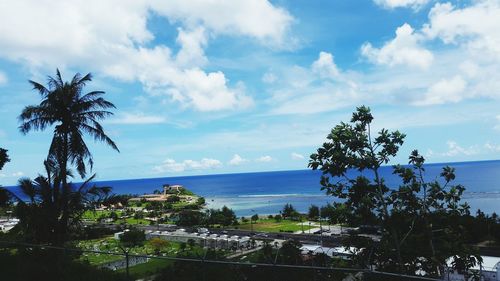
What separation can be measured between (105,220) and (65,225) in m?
92.7

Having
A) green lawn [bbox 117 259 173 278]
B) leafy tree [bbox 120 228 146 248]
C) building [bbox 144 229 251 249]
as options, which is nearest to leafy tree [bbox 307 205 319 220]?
building [bbox 144 229 251 249]

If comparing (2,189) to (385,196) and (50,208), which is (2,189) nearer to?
(50,208)

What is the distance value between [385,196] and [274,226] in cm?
7533

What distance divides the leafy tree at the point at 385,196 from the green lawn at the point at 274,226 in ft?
222

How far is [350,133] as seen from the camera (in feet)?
30.2

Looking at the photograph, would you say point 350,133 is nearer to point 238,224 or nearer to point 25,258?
point 25,258

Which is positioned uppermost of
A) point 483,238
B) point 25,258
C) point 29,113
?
point 29,113

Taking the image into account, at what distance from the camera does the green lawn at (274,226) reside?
78275 mm

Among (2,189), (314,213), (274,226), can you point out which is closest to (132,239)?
(274,226)

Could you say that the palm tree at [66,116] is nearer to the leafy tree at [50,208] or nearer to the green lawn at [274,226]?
the leafy tree at [50,208]

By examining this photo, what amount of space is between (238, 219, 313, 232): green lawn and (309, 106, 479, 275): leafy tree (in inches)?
2659

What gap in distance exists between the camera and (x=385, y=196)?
9.36 m

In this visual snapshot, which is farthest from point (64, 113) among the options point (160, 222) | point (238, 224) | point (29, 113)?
point (160, 222)

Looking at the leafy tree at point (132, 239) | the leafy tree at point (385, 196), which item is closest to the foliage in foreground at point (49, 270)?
the leafy tree at point (385, 196)
